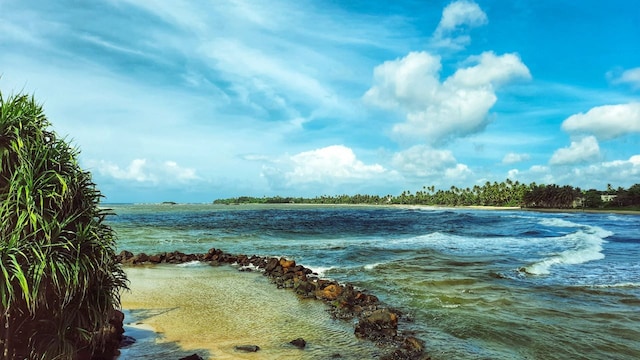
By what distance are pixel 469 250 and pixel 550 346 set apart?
2119 centimetres

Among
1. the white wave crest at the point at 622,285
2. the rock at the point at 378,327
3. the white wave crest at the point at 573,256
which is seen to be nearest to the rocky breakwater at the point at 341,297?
A: the rock at the point at 378,327

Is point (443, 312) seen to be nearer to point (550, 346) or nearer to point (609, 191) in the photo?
point (550, 346)

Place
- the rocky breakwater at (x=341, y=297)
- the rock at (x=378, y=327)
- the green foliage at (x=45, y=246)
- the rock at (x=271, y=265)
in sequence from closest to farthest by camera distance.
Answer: the green foliage at (x=45, y=246) → the rocky breakwater at (x=341, y=297) → the rock at (x=378, y=327) → the rock at (x=271, y=265)

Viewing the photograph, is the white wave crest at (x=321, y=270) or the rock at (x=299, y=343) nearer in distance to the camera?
the rock at (x=299, y=343)

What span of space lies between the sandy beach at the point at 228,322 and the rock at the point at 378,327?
36 cm

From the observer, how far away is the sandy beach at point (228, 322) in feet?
31.0

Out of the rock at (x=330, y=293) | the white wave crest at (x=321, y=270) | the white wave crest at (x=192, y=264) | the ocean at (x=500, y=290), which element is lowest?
the white wave crest at (x=321, y=270)

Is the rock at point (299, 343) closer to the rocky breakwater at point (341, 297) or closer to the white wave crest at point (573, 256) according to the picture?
the rocky breakwater at point (341, 297)

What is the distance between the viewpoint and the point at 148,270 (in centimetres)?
2162

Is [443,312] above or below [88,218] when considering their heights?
below

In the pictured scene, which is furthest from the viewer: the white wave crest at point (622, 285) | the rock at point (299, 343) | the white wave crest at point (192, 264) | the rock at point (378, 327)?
the white wave crest at point (192, 264)

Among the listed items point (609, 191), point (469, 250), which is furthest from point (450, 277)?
point (609, 191)

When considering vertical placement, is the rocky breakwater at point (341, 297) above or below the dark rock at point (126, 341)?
below

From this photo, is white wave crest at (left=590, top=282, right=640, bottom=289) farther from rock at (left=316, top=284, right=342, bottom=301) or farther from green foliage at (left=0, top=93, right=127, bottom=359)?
green foliage at (left=0, top=93, right=127, bottom=359)
